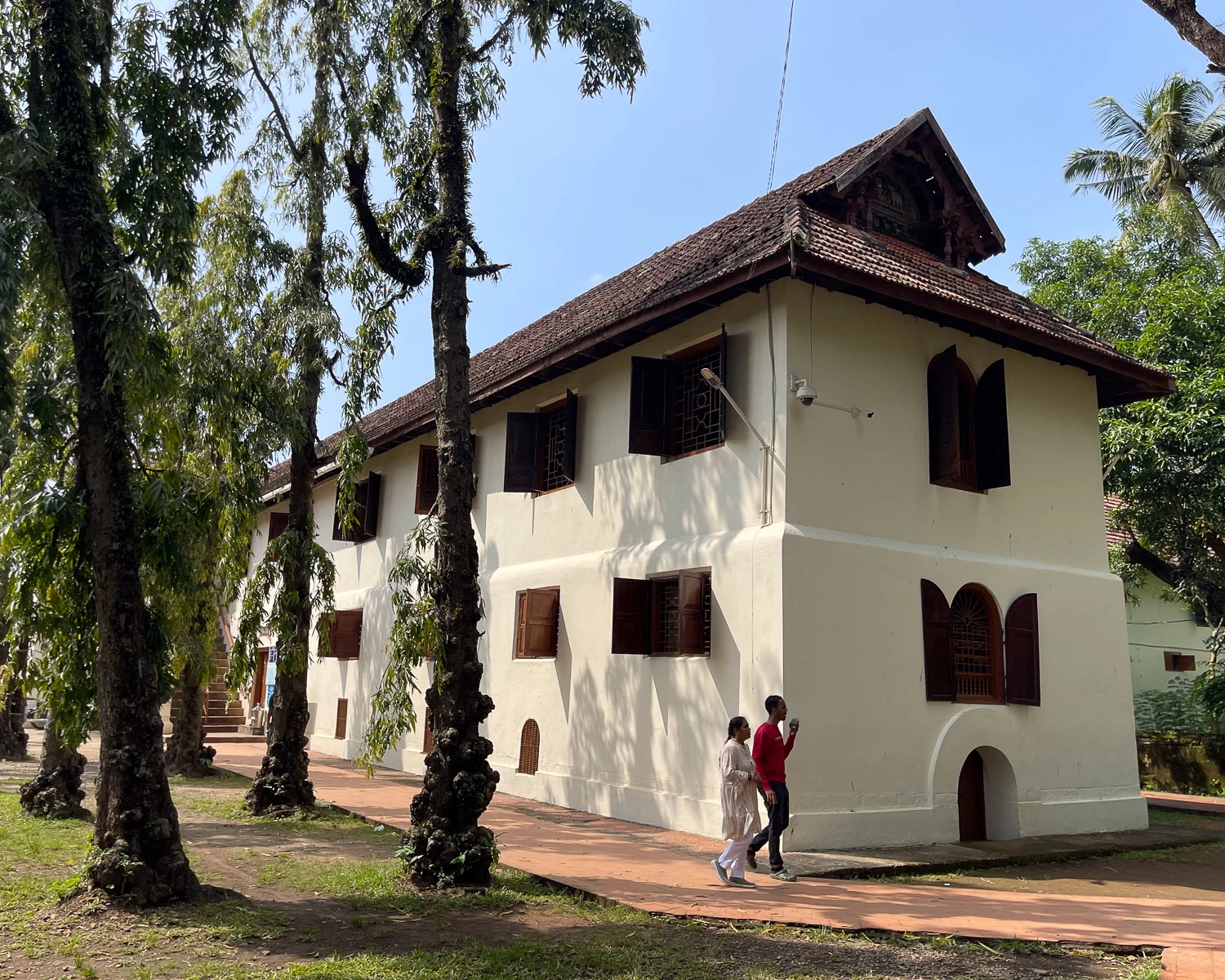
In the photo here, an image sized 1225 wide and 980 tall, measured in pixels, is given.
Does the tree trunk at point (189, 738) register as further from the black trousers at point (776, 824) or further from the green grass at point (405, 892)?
the black trousers at point (776, 824)

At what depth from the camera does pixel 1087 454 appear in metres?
12.5

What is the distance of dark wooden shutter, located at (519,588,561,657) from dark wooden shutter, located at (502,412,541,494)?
1448 millimetres

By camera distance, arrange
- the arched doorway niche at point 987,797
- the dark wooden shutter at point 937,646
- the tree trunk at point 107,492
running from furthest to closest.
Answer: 1. the arched doorway niche at point 987,797
2. the dark wooden shutter at point 937,646
3. the tree trunk at point 107,492

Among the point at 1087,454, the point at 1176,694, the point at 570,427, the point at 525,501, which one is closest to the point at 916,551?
the point at 1087,454

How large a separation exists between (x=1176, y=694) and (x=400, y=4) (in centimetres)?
1864

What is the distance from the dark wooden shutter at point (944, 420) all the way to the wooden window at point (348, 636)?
11.2 metres

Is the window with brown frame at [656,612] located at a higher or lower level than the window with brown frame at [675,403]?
lower

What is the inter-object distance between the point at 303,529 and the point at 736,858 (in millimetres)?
6269

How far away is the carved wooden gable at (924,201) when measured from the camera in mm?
11867

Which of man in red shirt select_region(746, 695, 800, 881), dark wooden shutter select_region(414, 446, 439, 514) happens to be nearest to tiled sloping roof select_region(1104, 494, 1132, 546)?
dark wooden shutter select_region(414, 446, 439, 514)

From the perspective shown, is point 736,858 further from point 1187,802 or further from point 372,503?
point 372,503

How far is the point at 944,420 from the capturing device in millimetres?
10586

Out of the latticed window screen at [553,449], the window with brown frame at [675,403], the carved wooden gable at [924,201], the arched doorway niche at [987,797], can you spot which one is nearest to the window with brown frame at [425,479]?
the latticed window screen at [553,449]

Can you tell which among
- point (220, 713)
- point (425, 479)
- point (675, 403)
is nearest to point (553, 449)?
point (675, 403)
